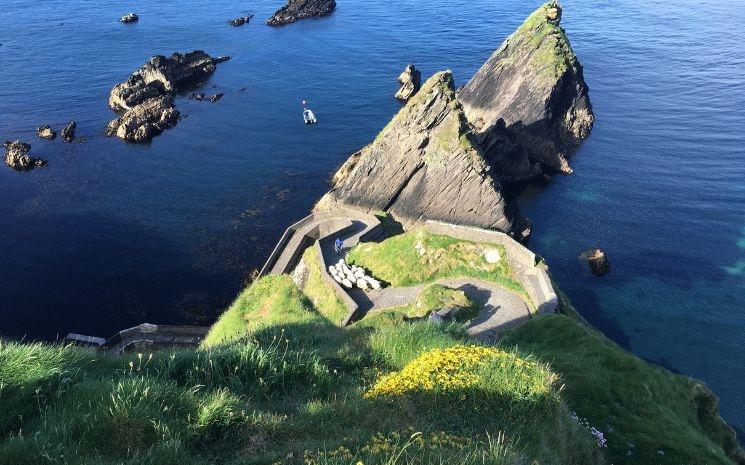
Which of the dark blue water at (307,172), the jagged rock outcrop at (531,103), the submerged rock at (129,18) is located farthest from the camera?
the submerged rock at (129,18)

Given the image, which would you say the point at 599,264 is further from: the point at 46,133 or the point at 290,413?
the point at 46,133

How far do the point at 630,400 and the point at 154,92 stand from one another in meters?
84.1

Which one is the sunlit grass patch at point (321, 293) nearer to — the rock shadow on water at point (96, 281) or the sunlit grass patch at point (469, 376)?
the rock shadow on water at point (96, 281)

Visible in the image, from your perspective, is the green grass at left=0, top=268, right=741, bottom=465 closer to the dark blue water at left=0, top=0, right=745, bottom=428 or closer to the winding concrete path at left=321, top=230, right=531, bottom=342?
the winding concrete path at left=321, top=230, right=531, bottom=342

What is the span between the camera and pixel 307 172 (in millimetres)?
64375

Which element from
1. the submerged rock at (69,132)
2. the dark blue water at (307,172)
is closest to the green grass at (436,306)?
the dark blue water at (307,172)

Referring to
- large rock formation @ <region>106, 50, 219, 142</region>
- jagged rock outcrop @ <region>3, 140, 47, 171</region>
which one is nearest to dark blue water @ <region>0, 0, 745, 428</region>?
jagged rock outcrop @ <region>3, 140, 47, 171</region>

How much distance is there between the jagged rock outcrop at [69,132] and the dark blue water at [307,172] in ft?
3.75

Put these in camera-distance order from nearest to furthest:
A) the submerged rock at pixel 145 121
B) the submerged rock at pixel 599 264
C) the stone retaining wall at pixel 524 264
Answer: the stone retaining wall at pixel 524 264 → the submerged rock at pixel 599 264 → the submerged rock at pixel 145 121

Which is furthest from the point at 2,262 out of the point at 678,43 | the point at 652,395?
the point at 678,43

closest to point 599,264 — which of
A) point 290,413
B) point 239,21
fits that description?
point 290,413

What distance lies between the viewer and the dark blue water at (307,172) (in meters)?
45.4

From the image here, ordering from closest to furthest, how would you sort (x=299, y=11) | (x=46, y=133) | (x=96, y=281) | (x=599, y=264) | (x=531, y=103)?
(x=96, y=281) → (x=599, y=264) → (x=531, y=103) → (x=46, y=133) → (x=299, y=11)

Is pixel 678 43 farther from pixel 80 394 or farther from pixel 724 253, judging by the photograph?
pixel 80 394
